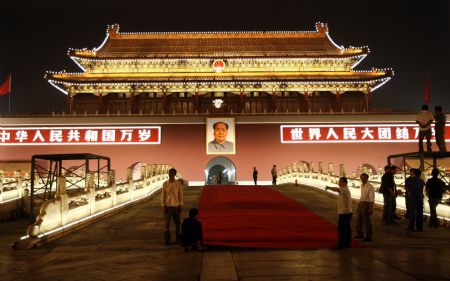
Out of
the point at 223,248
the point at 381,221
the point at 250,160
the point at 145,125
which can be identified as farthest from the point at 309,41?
the point at 223,248

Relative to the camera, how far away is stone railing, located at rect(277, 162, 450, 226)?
30.8ft

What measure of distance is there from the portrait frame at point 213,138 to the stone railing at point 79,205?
855 cm

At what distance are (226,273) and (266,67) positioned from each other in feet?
77.9

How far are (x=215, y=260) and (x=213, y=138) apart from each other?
17832 mm

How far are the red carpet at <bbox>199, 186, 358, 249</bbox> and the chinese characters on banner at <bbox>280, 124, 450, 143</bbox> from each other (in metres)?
11.8

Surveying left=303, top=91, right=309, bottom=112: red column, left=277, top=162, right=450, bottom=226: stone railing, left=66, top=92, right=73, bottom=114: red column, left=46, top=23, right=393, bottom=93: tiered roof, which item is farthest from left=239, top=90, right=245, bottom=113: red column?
left=66, top=92, right=73, bottom=114: red column

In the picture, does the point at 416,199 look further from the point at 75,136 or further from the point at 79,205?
the point at 75,136

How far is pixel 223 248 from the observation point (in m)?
6.60

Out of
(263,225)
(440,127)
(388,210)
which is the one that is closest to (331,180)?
(440,127)

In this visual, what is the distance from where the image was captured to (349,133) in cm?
2370

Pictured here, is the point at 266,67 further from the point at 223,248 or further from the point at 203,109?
the point at 223,248

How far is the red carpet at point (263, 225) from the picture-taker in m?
6.86

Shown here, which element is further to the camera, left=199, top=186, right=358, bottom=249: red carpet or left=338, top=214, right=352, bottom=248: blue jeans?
left=199, top=186, right=358, bottom=249: red carpet

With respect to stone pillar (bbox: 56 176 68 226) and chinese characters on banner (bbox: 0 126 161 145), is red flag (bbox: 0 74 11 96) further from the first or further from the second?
stone pillar (bbox: 56 176 68 226)
